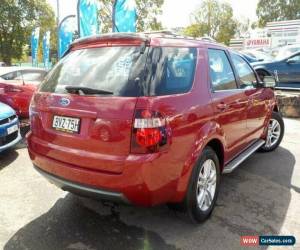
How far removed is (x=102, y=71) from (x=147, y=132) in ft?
2.41

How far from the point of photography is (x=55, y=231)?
3.36m

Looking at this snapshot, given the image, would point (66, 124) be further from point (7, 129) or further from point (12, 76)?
point (12, 76)

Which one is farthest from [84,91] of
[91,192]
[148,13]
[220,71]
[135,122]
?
[148,13]

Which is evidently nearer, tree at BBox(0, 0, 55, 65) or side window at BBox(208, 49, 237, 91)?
side window at BBox(208, 49, 237, 91)

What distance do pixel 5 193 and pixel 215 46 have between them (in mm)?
3040

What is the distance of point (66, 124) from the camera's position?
10.2ft

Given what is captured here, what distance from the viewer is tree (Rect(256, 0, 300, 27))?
5625cm

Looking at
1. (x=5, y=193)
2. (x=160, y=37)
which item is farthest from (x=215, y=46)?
(x=5, y=193)

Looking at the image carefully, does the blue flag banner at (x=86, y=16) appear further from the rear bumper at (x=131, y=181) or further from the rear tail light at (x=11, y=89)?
the rear bumper at (x=131, y=181)

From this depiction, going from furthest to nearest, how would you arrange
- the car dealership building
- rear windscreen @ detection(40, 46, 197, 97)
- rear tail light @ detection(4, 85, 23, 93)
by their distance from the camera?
1. the car dealership building
2. rear tail light @ detection(4, 85, 23, 93)
3. rear windscreen @ detection(40, 46, 197, 97)

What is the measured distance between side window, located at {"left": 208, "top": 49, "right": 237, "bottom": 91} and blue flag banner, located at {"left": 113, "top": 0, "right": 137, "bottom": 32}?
297 inches

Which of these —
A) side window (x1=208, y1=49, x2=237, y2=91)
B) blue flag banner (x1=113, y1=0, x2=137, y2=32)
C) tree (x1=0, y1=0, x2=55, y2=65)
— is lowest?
side window (x1=208, y1=49, x2=237, y2=91)

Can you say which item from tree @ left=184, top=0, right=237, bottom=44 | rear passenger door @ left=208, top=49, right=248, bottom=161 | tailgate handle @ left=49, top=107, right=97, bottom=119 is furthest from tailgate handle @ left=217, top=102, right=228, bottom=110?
tree @ left=184, top=0, right=237, bottom=44

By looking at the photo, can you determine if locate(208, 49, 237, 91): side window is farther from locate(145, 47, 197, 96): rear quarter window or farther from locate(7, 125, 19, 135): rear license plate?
locate(7, 125, 19, 135): rear license plate
